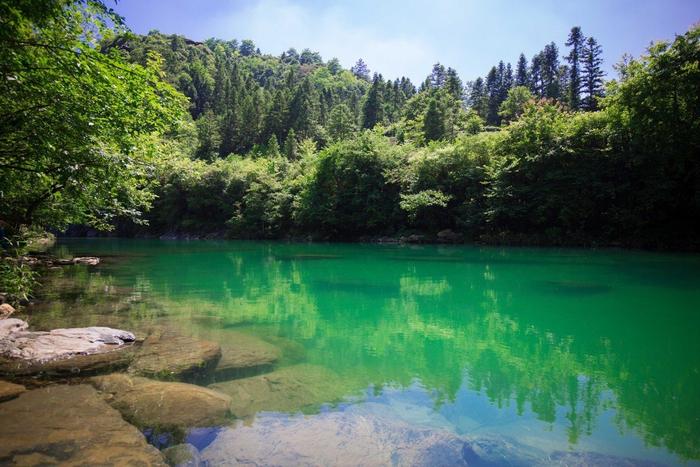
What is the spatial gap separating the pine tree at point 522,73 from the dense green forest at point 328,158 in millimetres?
13305

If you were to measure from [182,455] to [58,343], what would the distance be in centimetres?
433

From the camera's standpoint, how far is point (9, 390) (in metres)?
5.30

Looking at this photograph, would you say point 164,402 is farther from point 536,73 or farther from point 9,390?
point 536,73

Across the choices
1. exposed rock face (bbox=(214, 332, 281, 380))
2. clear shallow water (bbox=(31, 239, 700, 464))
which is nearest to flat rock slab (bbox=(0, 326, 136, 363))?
clear shallow water (bbox=(31, 239, 700, 464))

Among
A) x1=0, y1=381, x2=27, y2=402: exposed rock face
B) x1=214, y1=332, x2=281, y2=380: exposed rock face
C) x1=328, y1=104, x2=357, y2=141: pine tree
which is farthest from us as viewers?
x1=328, y1=104, x2=357, y2=141: pine tree

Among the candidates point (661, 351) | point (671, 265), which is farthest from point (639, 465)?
point (671, 265)

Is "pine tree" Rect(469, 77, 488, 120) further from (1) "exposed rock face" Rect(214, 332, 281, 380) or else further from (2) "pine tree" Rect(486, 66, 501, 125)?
(1) "exposed rock face" Rect(214, 332, 281, 380)

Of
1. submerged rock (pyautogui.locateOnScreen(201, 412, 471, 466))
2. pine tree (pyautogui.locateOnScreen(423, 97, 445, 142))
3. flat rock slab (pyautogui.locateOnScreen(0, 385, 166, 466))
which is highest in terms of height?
pine tree (pyautogui.locateOnScreen(423, 97, 445, 142))

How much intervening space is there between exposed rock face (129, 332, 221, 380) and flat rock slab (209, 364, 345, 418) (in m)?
0.69

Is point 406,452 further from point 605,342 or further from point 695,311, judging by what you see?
point 695,311

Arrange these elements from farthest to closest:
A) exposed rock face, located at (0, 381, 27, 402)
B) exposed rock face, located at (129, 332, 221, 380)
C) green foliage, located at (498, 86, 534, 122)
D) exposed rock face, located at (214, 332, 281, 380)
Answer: green foliage, located at (498, 86, 534, 122) → exposed rock face, located at (214, 332, 281, 380) → exposed rock face, located at (129, 332, 221, 380) → exposed rock face, located at (0, 381, 27, 402)

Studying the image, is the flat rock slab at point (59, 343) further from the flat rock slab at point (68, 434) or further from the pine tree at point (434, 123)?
the pine tree at point (434, 123)

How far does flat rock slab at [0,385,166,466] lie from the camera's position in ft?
12.5

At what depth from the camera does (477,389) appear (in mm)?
6047
